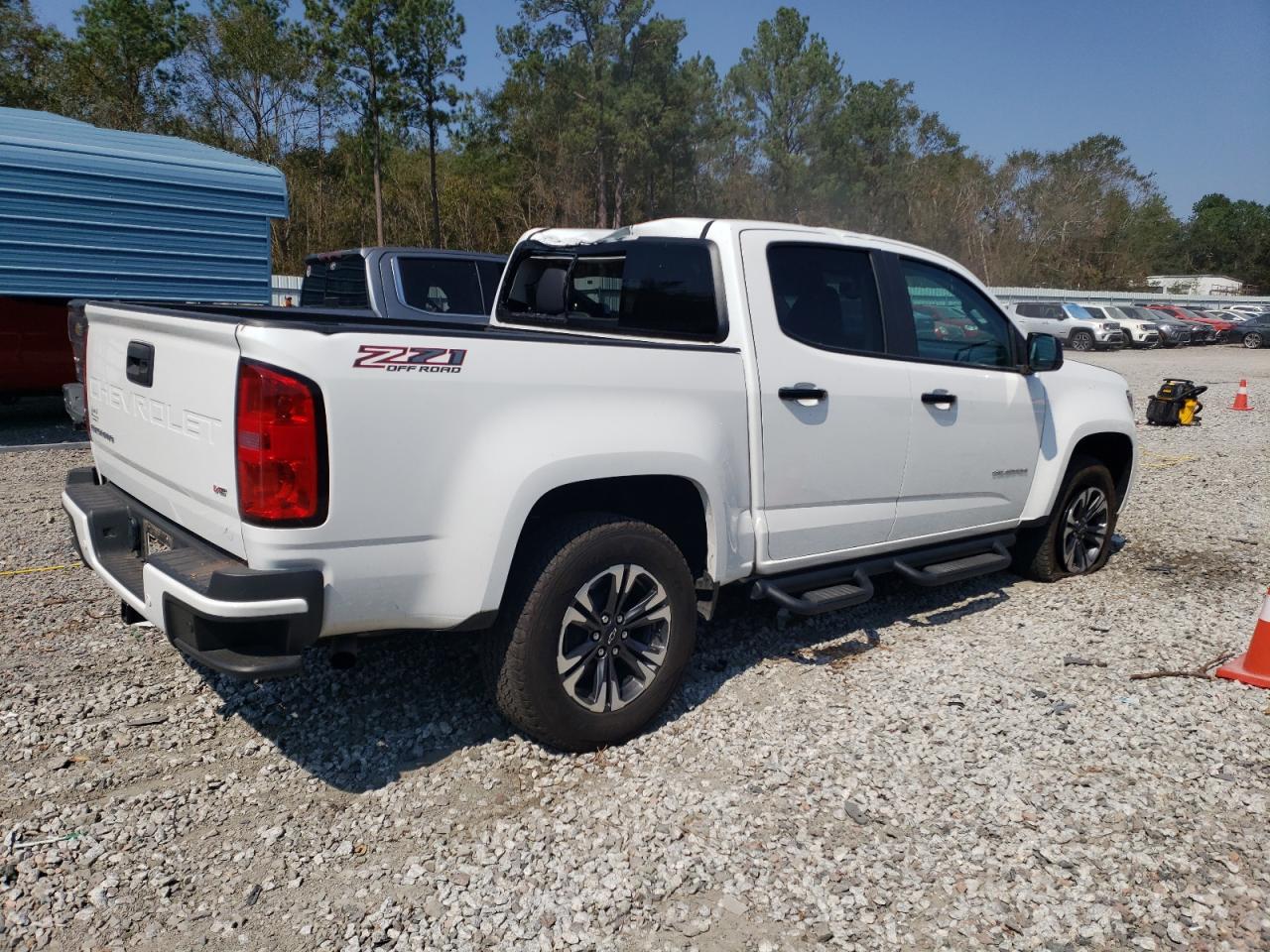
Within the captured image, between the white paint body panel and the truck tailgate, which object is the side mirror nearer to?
the white paint body panel

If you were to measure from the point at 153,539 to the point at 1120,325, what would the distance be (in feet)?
112

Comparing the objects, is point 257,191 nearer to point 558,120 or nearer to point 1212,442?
point 1212,442

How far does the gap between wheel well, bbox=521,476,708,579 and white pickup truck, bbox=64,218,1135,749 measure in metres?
0.01

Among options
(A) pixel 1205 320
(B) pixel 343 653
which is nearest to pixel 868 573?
(B) pixel 343 653

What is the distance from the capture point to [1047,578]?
566 centimetres

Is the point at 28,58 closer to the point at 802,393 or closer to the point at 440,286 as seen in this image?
the point at 440,286

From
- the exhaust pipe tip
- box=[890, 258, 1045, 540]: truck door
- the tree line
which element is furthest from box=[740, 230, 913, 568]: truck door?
the tree line

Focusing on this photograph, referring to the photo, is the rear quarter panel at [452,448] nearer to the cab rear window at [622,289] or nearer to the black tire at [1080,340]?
the cab rear window at [622,289]

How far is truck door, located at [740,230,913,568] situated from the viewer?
150 inches

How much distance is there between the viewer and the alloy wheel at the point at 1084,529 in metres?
5.64

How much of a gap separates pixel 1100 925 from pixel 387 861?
205 cm

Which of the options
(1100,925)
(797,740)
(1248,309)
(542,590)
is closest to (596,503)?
(542,590)

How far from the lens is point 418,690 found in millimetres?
3980

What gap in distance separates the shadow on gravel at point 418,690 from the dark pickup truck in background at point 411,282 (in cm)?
431
